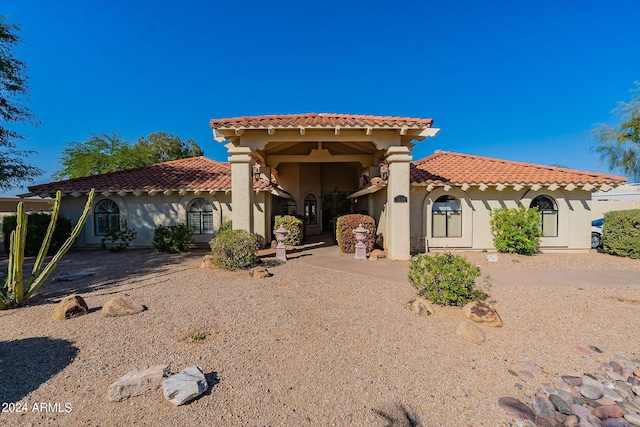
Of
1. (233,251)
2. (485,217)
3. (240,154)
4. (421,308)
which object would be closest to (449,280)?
(421,308)

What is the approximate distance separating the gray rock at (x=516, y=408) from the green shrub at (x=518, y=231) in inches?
394

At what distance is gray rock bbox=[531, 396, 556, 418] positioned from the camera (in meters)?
2.72

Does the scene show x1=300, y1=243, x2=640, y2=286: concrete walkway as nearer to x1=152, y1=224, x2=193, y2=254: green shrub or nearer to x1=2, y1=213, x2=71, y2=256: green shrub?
x1=152, y1=224, x2=193, y2=254: green shrub

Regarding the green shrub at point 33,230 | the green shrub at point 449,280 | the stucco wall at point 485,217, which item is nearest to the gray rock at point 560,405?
the green shrub at point 449,280

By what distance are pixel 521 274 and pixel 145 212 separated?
15366 mm

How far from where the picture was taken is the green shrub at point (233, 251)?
26.7 ft

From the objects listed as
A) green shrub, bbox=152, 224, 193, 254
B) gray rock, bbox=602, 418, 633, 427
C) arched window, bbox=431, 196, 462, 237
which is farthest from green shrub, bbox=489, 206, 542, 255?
green shrub, bbox=152, 224, 193, 254

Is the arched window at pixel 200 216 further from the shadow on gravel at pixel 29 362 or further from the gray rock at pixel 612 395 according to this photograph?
the gray rock at pixel 612 395

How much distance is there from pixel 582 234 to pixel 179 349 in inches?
606

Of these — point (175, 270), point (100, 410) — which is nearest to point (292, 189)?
point (175, 270)

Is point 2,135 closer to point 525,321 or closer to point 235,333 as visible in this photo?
point 235,333

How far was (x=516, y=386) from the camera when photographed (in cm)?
310

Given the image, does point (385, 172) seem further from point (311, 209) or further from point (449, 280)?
point (311, 209)

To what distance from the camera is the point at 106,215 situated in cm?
1388
